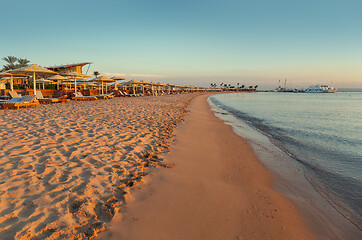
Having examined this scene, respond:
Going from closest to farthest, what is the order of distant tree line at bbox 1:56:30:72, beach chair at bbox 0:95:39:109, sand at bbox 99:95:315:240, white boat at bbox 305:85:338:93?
sand at bbox 99:95:315:240, beach chair at bbox 0:95:39:109, distant tree line at bbox 1:56:30:72, white boat at bbox 305:85:338:93

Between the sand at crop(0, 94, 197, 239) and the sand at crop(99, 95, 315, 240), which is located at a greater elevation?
the sand at crop(0, 94, 197, 239)

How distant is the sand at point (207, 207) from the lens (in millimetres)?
1990

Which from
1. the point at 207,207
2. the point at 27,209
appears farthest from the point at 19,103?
the point at 207,207

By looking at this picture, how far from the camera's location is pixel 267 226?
2141 millimetres

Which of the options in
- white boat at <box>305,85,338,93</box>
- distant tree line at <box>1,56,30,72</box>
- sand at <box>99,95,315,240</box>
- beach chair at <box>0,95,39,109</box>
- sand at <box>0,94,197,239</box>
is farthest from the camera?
white boat at <box>305,85,338,93</box>

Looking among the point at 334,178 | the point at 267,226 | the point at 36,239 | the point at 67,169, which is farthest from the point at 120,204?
the point at 334,178

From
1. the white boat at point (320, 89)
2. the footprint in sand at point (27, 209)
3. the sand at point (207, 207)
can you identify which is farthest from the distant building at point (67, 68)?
the white boat at point (320, 89)

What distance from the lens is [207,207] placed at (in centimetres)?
245

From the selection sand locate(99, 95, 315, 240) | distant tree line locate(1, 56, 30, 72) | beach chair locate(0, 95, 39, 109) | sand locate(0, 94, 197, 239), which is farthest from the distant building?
sand locate(99, 95, 315, 240)

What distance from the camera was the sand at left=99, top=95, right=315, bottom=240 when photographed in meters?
1.99

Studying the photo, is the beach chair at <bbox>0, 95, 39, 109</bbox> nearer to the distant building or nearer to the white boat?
the distant building

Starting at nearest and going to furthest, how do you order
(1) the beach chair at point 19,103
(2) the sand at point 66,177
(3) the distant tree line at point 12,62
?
(2) the sand at point 66,177
(1) the beach chair at point 19,103
(3) the distant tree line at point 12,62

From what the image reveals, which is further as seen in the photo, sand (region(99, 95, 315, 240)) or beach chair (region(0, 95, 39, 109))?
beach chair (region(0, 95, 39, 109))

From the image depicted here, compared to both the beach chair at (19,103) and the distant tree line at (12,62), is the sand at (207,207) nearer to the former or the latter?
the beach chair at (19,103)
